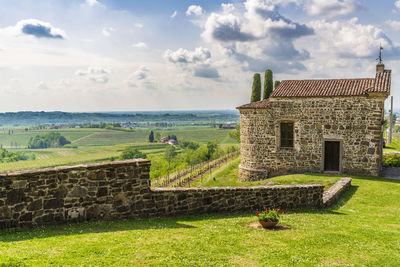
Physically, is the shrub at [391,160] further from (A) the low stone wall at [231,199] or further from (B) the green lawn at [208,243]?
(B) the green lawn at [208,243]

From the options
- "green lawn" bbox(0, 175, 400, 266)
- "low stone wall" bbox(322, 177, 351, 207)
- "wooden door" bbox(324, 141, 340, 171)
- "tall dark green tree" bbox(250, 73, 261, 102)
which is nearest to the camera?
"green lawn" bbox(0, 175, 400, 266)

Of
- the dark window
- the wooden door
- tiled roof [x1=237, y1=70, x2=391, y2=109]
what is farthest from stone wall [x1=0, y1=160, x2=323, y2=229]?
tiled roof [x1=237, y1=70, x2=391, y2=109]

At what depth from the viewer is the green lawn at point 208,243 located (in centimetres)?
612

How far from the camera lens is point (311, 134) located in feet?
74.3

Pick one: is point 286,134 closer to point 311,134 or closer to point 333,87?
point 311,134

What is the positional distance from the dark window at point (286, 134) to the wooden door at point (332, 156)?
8.59 ft

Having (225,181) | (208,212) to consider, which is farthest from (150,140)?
(208,212)

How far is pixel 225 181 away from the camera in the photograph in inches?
1062

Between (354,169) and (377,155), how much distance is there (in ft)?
5.83

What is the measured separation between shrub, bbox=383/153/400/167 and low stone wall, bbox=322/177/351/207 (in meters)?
9.71

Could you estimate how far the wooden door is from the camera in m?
22.3

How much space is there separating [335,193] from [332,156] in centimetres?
917

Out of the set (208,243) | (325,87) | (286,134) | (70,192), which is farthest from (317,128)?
(70,192)

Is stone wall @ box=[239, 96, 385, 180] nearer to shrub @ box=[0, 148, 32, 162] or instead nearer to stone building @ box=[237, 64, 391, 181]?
stone building @ box=[237, 64, 391, 181]
